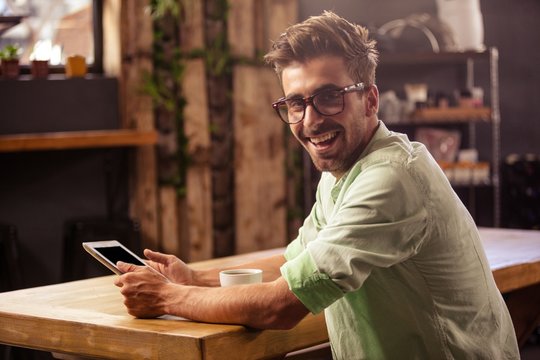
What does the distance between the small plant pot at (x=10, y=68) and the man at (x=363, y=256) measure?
126 inches

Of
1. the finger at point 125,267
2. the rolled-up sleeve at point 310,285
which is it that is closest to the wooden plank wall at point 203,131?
the finger at point 125,267

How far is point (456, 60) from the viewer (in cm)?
618

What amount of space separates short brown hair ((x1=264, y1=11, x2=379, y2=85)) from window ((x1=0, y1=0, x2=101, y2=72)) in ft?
11.3

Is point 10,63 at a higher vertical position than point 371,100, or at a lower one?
higher

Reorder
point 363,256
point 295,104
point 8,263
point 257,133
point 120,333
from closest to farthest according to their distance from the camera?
point 363,256 < point 120,333 < point 295,104 < point 8,263 < point 257,133

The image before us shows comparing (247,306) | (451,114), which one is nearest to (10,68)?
(451,114)

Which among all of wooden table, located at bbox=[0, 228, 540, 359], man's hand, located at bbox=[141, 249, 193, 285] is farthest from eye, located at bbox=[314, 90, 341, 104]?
man's hand, located at bbox=[141, 249, 193, 285]

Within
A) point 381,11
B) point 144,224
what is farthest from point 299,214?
point 381,11

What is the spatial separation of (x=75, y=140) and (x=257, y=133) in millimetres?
1387

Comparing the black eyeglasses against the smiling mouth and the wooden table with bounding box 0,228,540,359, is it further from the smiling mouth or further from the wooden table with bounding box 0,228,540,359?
the wooden table with bounding box 0,228,540,359

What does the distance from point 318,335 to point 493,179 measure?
145 inches

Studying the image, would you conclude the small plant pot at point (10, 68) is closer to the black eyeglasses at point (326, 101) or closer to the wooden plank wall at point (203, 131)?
the wooden plank wall at point (203, 131)

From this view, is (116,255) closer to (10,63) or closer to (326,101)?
(326,101)

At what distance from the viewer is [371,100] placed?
2.32 metres
